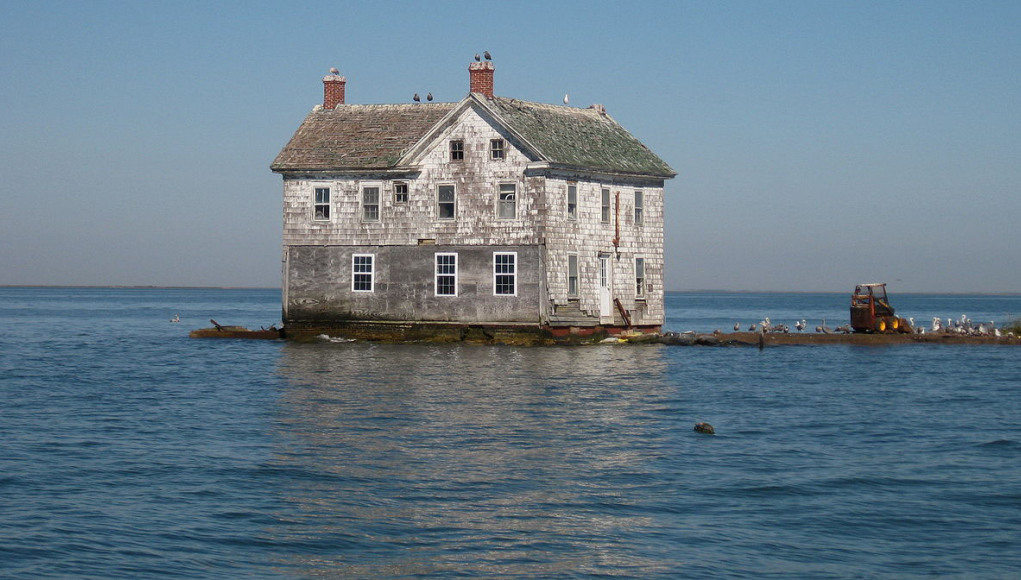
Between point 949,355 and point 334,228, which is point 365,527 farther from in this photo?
point 949,355

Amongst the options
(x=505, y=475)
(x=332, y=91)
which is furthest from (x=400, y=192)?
(x=505, y=475)

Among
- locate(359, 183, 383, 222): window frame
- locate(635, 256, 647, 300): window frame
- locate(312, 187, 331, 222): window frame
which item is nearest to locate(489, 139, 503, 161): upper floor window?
locate(359, 183, 383, 222): window frame

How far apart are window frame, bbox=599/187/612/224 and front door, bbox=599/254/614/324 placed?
1419mm

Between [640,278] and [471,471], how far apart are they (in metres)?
29.5

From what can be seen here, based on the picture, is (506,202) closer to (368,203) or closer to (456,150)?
(456,150)

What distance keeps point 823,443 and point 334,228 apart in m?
27.6

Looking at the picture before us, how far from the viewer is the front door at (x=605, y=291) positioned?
153 ft

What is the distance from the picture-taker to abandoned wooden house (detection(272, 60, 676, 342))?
44.8m

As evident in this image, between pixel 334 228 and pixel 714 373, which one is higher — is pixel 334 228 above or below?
above

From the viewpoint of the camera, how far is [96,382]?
119 feet

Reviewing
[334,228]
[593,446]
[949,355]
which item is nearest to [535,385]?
[593,446]

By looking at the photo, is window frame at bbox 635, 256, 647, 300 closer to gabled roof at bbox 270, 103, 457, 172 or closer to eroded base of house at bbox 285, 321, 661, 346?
eroded base of house at bbox 285, 321, 661, 346

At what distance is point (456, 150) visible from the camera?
4594cm

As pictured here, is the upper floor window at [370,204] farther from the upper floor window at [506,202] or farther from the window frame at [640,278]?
the window frame at [640,278]
